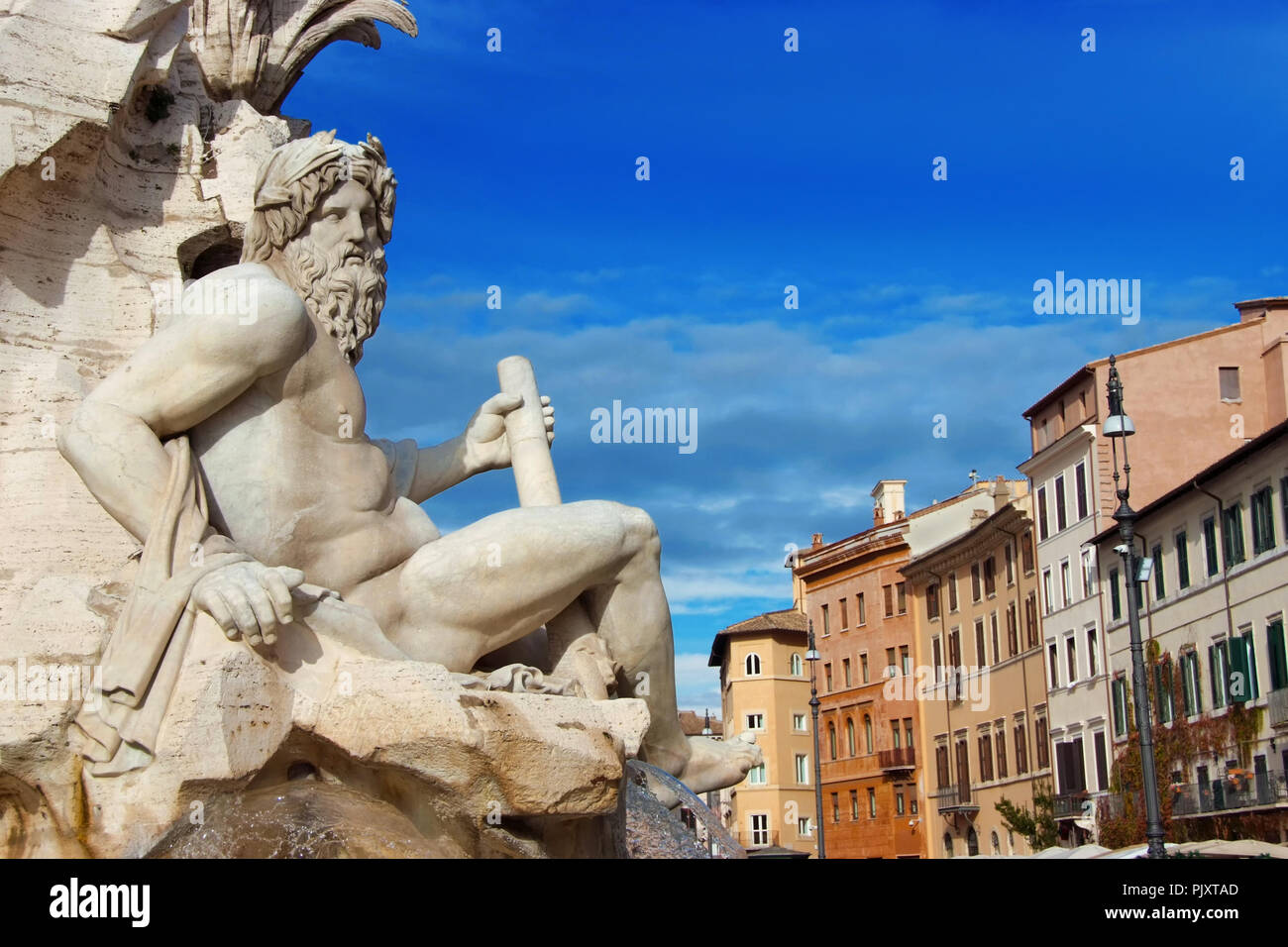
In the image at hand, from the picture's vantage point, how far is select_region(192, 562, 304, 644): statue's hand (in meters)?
4.61

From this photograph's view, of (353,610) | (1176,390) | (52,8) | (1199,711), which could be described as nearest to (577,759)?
(353,610)

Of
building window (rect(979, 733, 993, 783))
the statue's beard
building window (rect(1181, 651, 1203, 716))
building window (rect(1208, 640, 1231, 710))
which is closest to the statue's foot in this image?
the statue's beard

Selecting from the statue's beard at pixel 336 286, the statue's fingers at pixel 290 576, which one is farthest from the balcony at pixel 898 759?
the statue's fingers at pixel 290 576

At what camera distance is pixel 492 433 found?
21.1ft

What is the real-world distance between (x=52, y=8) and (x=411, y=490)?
2.20 m

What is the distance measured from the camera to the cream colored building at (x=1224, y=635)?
3488cm

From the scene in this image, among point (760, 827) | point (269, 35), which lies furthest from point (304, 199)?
point (760, 827)

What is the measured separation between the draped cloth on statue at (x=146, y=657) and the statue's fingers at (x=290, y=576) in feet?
0.57

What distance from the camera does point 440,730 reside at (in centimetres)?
468

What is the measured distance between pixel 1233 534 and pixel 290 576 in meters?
36.0

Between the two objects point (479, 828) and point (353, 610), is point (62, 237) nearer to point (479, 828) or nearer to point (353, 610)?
point (353, 610)

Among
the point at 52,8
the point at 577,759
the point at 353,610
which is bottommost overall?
the point at 577,759

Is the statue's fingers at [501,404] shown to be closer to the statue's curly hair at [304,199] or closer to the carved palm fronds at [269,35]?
the statue's curly hair at [304,199]
